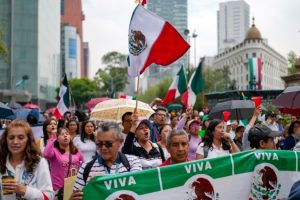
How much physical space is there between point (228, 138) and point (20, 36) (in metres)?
59.3

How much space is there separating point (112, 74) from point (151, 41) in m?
80.1

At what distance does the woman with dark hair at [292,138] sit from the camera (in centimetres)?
811

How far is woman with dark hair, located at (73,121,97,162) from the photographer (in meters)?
7.21

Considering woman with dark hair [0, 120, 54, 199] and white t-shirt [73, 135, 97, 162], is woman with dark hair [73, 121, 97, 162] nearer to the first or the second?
white t-shirt [73, 135, 97, 162]

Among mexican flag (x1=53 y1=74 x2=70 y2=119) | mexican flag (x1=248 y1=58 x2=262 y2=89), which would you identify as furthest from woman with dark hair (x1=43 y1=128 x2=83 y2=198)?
mexican flag (x1=248 y1=58 x2=262 y2=89)

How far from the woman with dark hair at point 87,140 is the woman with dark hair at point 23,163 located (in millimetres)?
3389

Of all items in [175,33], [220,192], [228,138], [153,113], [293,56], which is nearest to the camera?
[220,192]

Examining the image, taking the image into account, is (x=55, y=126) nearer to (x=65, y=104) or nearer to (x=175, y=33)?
(x=175, y=33)

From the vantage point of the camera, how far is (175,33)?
Answer: 641 cm

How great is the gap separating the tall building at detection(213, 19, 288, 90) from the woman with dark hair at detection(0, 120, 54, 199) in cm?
9728

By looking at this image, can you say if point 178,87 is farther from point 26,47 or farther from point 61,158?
point 26,47

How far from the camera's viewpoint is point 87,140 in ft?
24.6

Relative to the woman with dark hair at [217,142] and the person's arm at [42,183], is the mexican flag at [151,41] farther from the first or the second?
the person's arm at [42,183]

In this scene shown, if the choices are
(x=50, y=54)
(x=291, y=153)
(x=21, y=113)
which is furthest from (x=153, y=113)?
(x=50, y=54)
